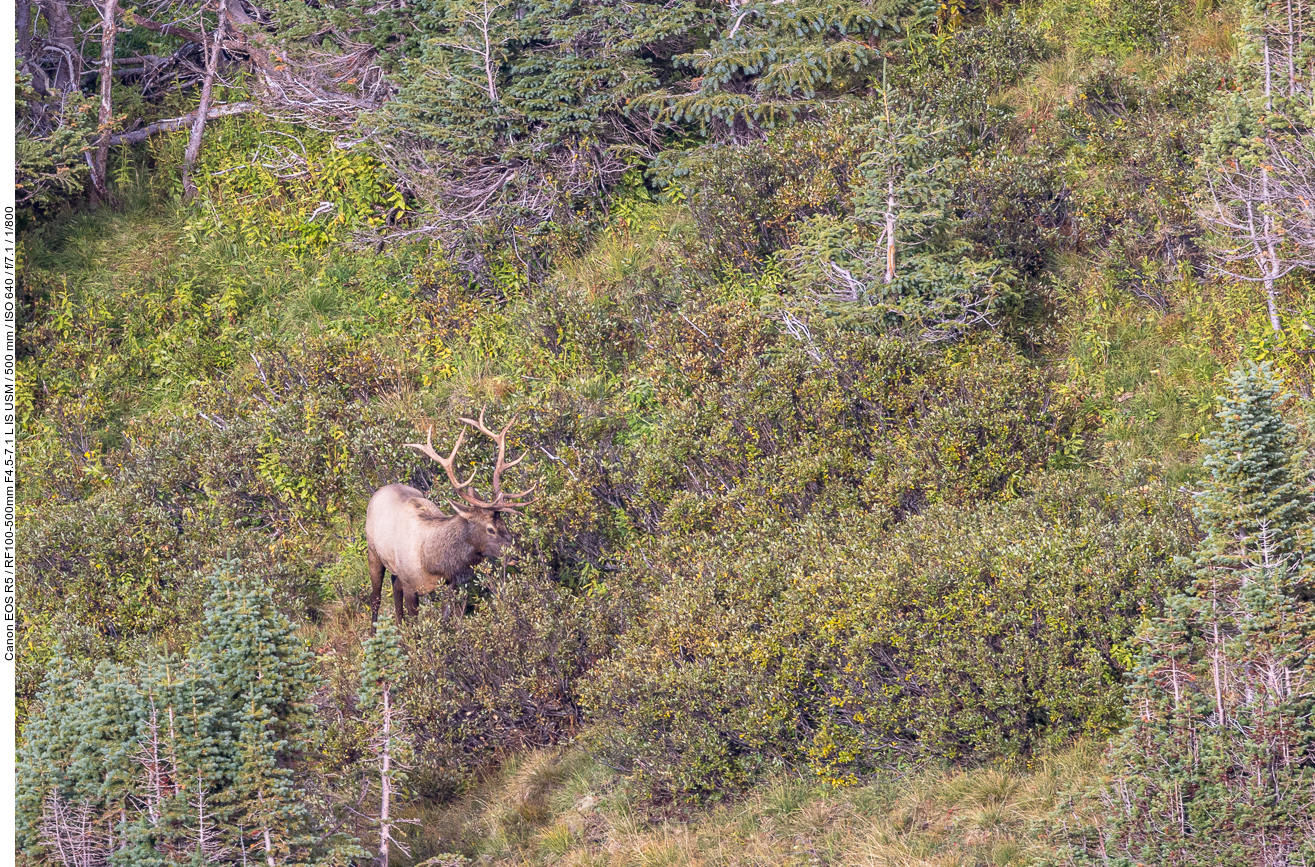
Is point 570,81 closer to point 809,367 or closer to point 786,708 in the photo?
point 809,367

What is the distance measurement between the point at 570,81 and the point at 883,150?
5.35m

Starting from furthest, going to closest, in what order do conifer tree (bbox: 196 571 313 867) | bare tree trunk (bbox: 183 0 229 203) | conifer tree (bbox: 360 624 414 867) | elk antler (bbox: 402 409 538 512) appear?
1. bare tree trunk (bbox: 183 0 229 203)
2. elk antler (bbox: 402 409 538 512)
3. conifer tree (bbox: 360 624 414 867)
4. conifer tree (bbox: 196 571 313 867)

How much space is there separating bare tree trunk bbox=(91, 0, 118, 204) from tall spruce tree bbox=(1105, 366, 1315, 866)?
55.1ft

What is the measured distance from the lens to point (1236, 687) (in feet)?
22.1

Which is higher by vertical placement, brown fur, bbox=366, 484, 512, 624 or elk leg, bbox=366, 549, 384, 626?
brown fur, bbox=366, 484, 512, 624

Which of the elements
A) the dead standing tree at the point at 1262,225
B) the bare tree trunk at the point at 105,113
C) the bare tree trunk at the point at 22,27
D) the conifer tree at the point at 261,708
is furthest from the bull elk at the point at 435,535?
the bare tree trunk at the point at 22,27

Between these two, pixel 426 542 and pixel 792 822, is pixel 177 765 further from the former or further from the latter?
pixel 426 542

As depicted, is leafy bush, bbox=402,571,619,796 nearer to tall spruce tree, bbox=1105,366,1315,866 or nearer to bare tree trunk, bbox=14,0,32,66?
tall spruce tree, bbox=1105,366,1315,866

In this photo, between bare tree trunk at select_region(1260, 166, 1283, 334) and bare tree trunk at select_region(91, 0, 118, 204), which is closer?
bare tree trunk at select_region(1260, 166, 1283, 334)

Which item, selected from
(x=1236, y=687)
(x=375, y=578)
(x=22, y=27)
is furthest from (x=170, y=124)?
(x=1236, y=687)

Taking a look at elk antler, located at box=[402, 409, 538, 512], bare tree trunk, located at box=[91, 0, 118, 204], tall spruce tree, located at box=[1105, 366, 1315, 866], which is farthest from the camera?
bare tree trunk, located at box=[91, 0, 118, 204]

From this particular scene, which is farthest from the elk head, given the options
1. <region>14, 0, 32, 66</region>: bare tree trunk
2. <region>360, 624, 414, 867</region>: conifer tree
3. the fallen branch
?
<region>14, 0, 32, 66</region>: bare tree trunk

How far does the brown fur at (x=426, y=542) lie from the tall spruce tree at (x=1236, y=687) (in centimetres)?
580

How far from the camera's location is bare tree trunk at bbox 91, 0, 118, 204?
19016mm
